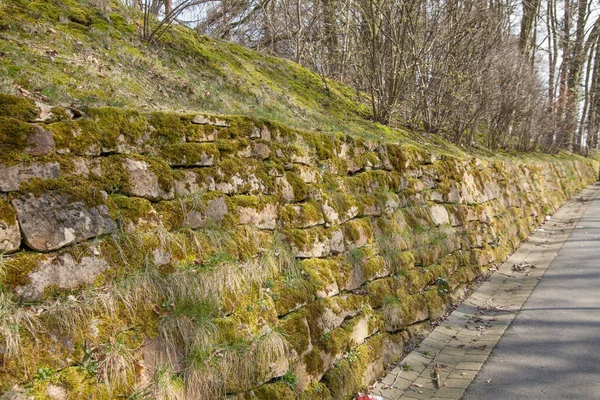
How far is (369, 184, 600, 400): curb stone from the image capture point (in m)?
4.52

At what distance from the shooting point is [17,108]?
292cm

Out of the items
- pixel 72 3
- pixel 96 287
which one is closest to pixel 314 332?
pixel 96 287

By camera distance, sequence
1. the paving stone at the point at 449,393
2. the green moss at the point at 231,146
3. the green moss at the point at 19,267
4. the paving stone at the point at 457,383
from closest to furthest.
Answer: the green moss at the point at 19,267 → the green moss at the point at 231,146 → the paving stone at the point at 449,393 → the paving stone at the point at 457,383

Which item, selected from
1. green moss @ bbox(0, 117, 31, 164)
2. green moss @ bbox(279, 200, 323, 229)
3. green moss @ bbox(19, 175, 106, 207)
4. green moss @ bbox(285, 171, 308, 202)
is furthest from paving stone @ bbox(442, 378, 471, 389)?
green moss @ bbox(0, 117, 31, 164)

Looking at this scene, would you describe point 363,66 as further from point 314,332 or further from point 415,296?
point 314,332

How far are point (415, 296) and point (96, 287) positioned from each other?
161 inches

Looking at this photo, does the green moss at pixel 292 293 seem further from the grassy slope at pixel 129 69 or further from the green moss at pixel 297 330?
the grassy slope at pixel 129 69

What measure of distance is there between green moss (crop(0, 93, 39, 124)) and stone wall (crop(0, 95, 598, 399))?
0.02 metres

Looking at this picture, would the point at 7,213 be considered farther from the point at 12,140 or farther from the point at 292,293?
the point at 292,293

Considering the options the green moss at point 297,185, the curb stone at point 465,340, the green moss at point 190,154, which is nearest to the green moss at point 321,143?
the green moss at point 297,185

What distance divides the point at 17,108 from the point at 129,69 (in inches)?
97.6

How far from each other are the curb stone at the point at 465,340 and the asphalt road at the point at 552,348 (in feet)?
0.46

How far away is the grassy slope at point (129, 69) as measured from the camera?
4.19 m

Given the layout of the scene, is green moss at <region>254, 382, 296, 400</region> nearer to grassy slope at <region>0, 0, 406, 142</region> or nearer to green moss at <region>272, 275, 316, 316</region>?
green moss at <region>272, 275, 316, 316</region>
